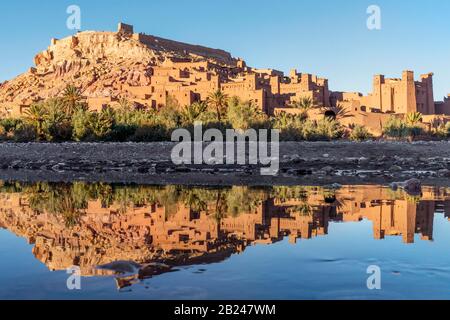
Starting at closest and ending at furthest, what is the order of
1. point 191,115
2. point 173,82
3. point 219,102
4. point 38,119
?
point 191,115, point 38,119, point 219,102, point 173,82

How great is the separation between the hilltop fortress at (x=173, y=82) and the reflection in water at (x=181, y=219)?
3343 cm

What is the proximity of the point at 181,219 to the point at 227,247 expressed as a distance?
8.01 feet

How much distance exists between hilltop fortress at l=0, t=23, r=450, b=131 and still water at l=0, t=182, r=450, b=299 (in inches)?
1400

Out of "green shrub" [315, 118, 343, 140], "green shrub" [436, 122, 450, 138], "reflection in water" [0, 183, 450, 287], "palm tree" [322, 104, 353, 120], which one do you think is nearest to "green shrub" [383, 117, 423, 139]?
"green shrub" [436, 122, 450, 138]

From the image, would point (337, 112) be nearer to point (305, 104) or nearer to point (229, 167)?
point (305, 104)

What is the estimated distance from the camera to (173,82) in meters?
56.2

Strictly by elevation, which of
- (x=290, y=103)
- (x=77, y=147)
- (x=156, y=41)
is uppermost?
(x=156, y=41)

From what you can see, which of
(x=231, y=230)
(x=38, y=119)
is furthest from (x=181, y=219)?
(x=38, y=119)

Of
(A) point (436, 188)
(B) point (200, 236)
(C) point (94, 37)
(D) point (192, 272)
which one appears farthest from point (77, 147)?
(C) point (94, 37)

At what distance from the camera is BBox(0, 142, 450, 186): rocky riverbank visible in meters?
17.3

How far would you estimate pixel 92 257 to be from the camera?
5.61 metres

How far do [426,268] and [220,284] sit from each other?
200 cm

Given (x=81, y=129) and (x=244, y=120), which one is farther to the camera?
(x=81, y=129)
